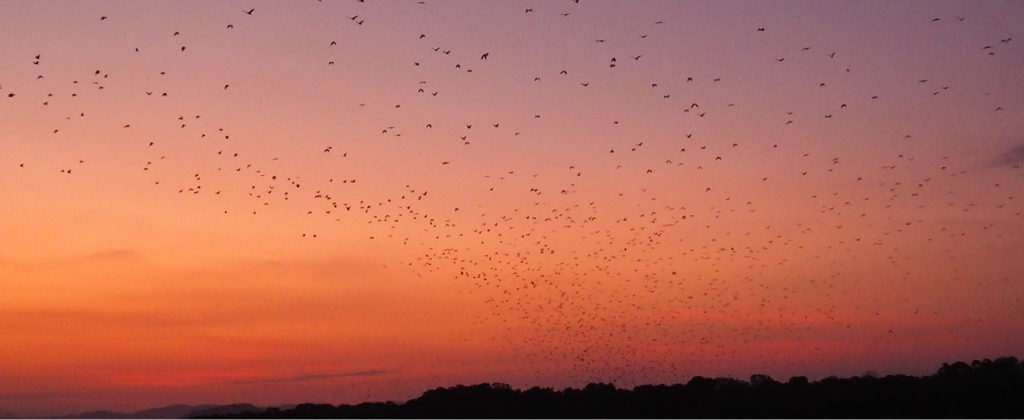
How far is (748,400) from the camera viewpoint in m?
42.8

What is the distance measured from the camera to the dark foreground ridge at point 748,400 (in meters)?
39.7

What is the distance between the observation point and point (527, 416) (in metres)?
42.9

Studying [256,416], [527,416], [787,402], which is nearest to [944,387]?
[787,402]

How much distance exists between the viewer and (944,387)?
4309 cm

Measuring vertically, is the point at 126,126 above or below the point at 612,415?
above

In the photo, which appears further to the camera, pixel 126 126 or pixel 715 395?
pixel 715 395

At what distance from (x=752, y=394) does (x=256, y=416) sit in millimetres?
22847

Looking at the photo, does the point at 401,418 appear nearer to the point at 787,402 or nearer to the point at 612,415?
the point at 612,415

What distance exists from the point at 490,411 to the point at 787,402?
42.3 feet

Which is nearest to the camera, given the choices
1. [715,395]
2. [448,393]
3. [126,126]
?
[126,126]

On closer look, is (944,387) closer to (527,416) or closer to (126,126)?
(527,416)

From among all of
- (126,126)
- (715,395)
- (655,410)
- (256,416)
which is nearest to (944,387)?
(715,395)

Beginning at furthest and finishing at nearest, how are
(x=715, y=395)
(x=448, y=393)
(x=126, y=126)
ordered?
1. (x=448, y=393)
2. (x=715, y=395)
3. (x=126, y=126)

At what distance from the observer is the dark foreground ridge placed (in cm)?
3972
